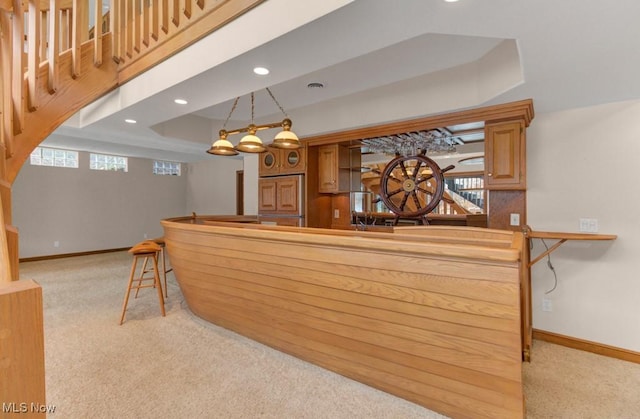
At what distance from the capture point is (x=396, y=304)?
5.80ft

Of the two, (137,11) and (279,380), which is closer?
(279,380)

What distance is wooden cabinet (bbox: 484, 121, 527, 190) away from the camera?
2.88 m

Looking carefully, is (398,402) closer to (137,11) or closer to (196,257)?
(196,257)

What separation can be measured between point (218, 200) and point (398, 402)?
23.6ft

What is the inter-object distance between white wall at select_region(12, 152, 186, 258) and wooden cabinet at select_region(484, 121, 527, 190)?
787cm

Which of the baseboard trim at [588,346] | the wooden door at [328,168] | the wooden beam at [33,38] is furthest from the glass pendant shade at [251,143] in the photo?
the baseboard trim at [588,346]

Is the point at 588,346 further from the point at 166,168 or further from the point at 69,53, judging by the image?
the point at 166,168

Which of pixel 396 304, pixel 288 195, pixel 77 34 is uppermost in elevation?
pixel 77 34

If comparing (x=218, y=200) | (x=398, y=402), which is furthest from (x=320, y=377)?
(x=218, y=200)

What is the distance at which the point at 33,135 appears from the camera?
2.40 meters

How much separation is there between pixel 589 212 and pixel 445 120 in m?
1.56

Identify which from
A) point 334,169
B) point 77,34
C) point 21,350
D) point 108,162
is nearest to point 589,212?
point 334,169

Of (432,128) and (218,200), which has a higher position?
(432,128)

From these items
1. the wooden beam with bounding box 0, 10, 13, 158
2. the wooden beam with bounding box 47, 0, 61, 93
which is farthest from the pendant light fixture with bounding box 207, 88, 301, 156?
the wooden beam with bounding box 0, 10, 13, 158
